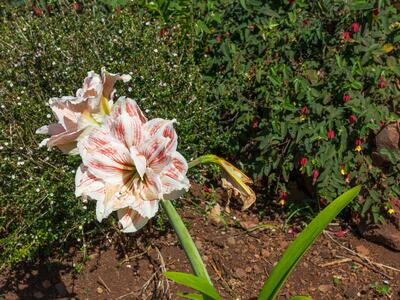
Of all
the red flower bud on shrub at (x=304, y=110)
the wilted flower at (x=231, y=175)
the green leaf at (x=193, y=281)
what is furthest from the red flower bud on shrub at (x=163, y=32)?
the green leaf at (x=193, y=281)

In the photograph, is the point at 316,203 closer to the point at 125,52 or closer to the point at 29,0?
the point at 125,52

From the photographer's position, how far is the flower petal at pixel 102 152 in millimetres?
1614

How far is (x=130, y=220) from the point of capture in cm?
167

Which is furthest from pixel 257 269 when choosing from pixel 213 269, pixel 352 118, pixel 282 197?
pixel 352 118

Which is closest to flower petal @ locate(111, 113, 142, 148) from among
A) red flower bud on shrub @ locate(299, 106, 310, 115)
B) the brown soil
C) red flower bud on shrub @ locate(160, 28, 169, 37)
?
the brown soil

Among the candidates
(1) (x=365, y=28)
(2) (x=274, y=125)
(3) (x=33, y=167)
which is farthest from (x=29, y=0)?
(1) (x=365, y=28)

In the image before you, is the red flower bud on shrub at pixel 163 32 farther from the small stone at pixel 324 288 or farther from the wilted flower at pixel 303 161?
the small stone at pixel 324 288

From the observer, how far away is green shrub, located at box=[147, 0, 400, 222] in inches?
142

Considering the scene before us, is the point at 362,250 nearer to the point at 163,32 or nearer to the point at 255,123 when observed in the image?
the point at 255,123

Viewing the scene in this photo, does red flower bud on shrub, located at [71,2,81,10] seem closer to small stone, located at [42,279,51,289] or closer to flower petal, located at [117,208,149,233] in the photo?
small stone, located at [42,279,51,289]

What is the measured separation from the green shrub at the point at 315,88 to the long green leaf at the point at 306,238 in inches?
64.5

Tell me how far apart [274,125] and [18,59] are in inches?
59.4

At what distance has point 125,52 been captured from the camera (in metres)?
3.65

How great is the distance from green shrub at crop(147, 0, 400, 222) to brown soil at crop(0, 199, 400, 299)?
1.00 ft
